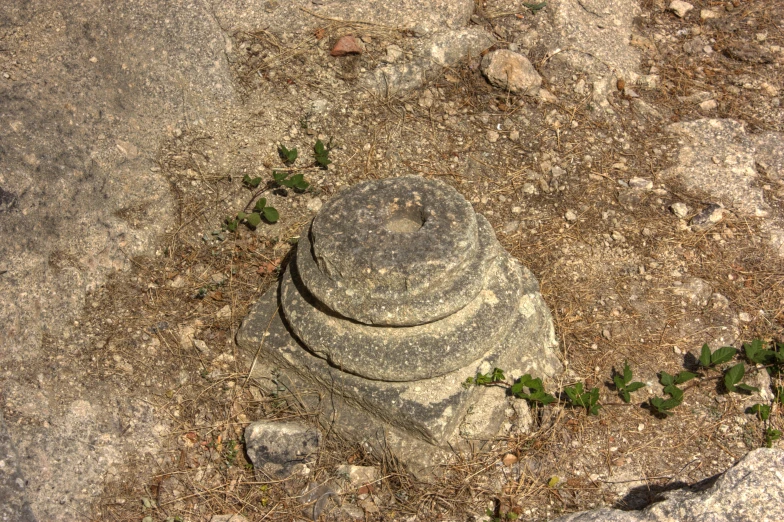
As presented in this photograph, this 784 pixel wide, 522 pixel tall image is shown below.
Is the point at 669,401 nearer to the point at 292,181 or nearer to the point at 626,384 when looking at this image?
the point at 626,384

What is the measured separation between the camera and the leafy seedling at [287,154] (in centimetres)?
377

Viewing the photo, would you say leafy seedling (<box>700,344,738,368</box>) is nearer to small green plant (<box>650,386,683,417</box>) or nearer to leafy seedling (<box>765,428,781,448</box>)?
small green plant (<box>650,386,683,417</box>)

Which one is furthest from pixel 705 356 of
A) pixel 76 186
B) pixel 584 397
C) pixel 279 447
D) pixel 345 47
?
pixel 76 186

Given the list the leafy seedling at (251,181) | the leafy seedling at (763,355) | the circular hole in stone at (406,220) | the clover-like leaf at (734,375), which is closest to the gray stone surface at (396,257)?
the circular hole in stone at (406,220)

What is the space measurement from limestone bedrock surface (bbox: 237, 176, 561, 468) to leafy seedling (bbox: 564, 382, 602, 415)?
22 centimetres

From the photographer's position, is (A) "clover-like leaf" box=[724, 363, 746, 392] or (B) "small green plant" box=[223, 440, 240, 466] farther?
(A) "clover-like leaf" box=[724, 363, 746, 392]

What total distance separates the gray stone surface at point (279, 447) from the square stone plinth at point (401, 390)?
0.14 m

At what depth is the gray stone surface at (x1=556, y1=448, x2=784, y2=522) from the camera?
7.25 ft

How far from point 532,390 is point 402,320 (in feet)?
2.56

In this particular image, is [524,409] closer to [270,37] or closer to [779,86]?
[270,37]

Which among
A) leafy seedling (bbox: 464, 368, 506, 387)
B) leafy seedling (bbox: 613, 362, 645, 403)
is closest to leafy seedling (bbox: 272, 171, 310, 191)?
leafy seedling (bbox: 464, 368, 506, 387)

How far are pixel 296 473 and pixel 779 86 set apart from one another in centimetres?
422

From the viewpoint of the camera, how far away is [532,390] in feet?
9.72

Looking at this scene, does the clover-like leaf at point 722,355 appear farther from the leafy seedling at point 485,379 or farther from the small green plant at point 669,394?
the leafy seedling at point 485,379
